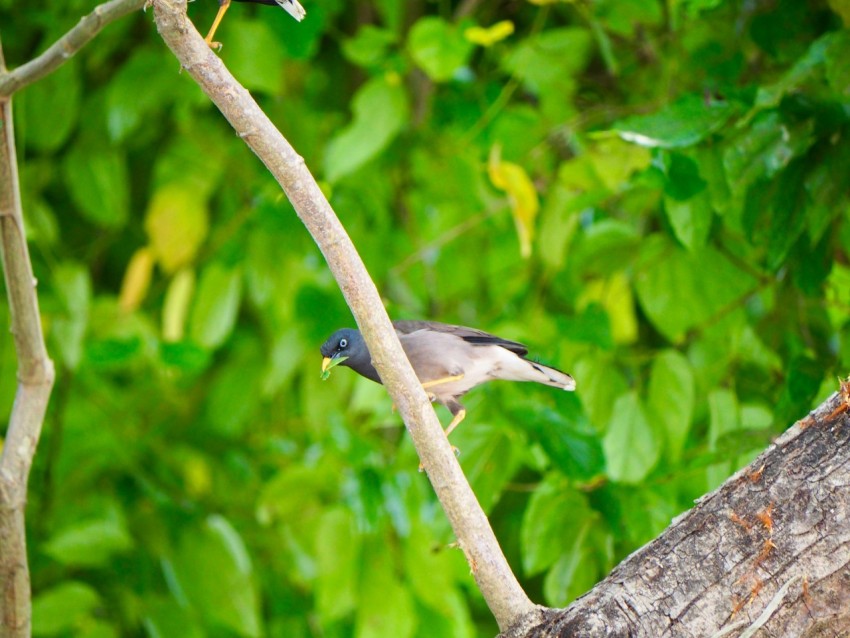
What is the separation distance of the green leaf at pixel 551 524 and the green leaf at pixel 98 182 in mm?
2230

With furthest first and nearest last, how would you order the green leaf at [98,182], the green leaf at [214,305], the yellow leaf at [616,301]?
the green leaf at [98,182]
the green leaf at [214,305]
the yellow leaf at [616,301]

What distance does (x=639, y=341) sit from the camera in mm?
3609

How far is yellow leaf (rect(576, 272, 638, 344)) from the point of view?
10.3 ft

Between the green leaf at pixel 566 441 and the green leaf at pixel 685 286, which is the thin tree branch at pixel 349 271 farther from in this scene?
the green leaf at pixel 685 286

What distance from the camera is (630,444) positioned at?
8.16ft

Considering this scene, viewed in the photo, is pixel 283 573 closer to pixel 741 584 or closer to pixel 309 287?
pixel 309 287

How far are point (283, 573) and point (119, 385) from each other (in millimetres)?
1260

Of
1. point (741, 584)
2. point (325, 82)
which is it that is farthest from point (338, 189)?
point (741, 584)

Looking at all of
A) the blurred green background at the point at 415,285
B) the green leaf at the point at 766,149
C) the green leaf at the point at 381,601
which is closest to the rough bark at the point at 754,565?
the blurred green background at the point at 415,285

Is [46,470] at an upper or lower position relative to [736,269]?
upper

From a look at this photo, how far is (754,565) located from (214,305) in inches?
99.8

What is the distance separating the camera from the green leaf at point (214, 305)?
141 inches

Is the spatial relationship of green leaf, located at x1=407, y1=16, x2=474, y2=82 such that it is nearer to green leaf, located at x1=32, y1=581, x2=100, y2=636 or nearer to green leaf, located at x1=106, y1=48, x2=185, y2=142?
green leaf, located at x1=106, y1=48, x2=185, y2=142

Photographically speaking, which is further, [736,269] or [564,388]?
[736,269]
